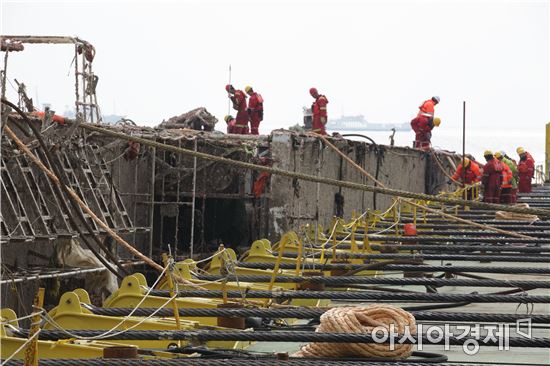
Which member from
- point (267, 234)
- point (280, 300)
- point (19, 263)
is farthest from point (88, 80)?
point (280, 300)

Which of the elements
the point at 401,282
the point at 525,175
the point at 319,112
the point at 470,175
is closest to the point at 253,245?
the point at 401,282

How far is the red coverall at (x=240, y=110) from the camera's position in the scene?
31.9 metres

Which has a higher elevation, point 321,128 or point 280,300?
point 321,128

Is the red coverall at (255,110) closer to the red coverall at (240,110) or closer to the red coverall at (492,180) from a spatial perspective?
the red coverall at (240,110)

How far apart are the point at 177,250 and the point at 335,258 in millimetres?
10828

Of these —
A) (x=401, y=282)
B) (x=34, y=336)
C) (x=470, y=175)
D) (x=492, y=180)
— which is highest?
(x=470, y=175)

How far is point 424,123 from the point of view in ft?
112

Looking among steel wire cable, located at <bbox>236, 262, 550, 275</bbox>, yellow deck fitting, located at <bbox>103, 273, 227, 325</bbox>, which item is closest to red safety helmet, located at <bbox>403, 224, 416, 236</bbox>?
steel wire cable, located at <bbox>236, 262, 550, 275</bbox>

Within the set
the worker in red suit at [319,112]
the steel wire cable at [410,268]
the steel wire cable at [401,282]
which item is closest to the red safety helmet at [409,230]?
the steel wire cable at [410,268]

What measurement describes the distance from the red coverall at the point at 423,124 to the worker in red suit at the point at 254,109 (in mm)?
4967

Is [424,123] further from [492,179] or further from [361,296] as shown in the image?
[361,296]

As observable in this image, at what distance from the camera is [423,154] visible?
112ft

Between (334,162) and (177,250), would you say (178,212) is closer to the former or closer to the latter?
(177,250)

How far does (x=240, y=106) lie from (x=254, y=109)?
18.5 inches
